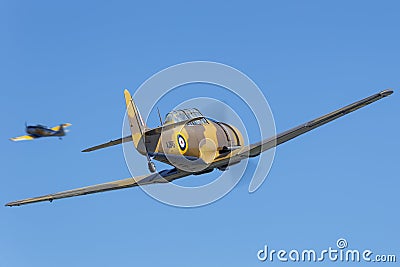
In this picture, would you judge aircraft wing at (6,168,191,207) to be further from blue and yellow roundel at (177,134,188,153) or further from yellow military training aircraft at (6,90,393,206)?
blue and yellow roundel at (177,134,188,153)

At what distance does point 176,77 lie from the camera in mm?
44312

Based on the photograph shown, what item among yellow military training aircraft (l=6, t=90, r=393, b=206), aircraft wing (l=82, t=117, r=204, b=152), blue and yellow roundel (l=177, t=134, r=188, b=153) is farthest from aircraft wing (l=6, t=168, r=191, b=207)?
aircraft wing (l=82, t=117, r=204, b=152)

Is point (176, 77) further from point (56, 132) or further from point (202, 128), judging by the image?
point (56, 132)

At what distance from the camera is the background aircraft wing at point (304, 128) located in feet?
139

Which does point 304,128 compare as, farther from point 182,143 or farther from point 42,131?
point 42,131

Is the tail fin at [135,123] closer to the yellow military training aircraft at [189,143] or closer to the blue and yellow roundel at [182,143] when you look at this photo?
the yellow military training aircraft at [189,143]

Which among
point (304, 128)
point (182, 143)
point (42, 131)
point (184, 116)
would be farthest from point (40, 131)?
point (304, 128)

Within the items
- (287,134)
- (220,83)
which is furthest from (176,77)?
(287,134)

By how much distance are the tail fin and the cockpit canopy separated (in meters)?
1.18

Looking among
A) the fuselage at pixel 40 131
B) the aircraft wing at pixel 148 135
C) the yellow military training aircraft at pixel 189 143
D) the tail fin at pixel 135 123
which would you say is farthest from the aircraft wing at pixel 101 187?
the fuselage at pixel 40 131

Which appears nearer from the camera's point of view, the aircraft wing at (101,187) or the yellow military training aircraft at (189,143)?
the yellow military training aircraft at (189,143)

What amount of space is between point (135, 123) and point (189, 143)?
2656mm

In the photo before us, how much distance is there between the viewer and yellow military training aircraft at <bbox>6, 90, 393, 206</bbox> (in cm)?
4388

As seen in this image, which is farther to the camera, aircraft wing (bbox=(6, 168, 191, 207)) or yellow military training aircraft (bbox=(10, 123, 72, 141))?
aircraft wing (bbox=(6, 168, 191, 207))
